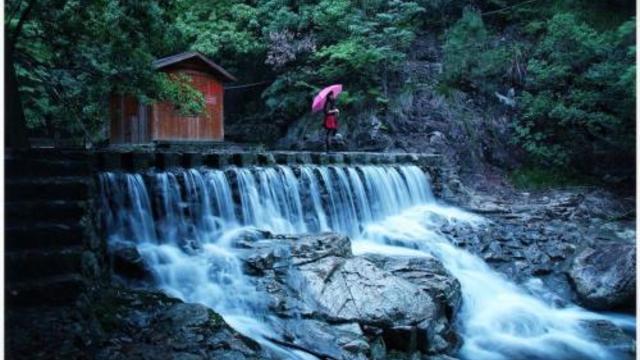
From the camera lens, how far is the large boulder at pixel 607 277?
6.30m

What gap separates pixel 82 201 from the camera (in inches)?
162

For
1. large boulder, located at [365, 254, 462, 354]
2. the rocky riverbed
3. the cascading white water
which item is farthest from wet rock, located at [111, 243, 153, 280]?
large boulder, located at [365, 254, 462, 354]

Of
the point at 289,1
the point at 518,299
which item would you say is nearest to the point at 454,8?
the point at 289,1

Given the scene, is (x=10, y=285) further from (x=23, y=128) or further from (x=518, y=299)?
(x=518, y=299)

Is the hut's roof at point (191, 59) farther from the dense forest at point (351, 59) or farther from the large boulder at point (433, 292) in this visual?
the large boulder at point (433, 292)

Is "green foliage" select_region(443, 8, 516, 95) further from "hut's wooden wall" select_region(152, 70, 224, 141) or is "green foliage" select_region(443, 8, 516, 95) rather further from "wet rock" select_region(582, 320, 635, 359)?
"wet rock" select_region(582, 320, 635, 359)

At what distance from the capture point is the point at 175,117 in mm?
13969

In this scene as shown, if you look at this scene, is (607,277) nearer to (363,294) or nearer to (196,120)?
(363,294)

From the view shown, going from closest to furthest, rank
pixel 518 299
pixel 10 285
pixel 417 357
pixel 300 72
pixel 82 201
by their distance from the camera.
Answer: pixel 10 285, pixel 82 201, pixel 417 357, pixel 518 299, pixel 300 72

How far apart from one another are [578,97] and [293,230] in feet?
21.0

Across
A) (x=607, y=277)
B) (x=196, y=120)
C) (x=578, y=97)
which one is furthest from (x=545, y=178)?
(x=196, y=120)

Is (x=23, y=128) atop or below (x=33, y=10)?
below

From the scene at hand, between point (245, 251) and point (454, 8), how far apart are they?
1268 centimetres

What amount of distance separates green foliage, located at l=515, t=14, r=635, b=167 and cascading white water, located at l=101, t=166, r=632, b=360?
3178 mm
